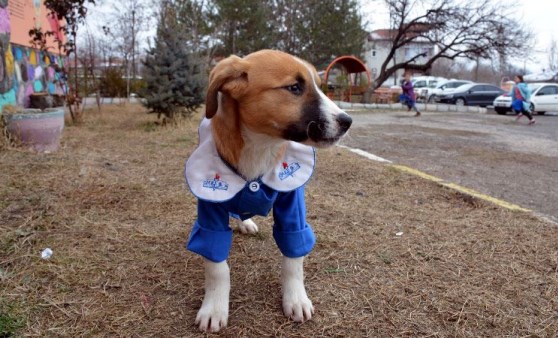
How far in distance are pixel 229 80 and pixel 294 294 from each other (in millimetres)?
1093

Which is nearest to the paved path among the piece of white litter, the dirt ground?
the dirt ground

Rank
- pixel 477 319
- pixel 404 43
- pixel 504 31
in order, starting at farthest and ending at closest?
pixel 404 43 < pixel 504 31 < pixel 477 319

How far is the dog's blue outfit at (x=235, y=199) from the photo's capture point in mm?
2059

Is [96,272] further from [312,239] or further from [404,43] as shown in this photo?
[404,43]

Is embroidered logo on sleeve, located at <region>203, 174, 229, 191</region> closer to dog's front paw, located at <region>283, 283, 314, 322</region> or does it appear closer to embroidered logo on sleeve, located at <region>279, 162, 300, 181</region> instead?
embroidered logo on sleeve, located at <region>279, 162, 300, 181</region>

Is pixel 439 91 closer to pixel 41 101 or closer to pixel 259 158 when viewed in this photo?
pixel 41 101

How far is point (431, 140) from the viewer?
878cm

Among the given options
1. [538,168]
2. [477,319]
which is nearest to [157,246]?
[477,319]

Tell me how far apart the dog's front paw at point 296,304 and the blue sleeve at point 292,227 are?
17 cm

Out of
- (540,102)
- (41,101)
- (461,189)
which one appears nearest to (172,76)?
(41,101)

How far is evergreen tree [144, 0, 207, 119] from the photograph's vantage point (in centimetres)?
852

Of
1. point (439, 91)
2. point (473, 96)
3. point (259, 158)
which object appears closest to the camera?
point (259, 158)

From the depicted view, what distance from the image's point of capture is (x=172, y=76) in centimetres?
863

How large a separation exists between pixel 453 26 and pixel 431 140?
20.6m
